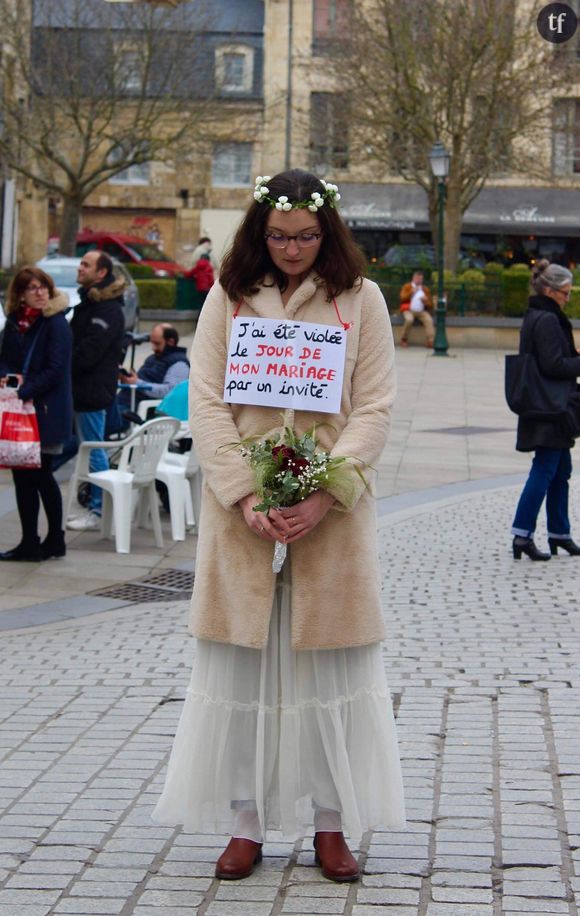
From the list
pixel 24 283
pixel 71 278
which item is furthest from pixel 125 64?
pixel 24 283

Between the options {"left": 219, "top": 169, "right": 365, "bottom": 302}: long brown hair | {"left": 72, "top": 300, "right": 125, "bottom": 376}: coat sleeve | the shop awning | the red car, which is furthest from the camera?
the shop awning

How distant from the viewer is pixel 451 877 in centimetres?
436

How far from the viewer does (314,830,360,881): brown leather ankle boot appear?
14.1 ft

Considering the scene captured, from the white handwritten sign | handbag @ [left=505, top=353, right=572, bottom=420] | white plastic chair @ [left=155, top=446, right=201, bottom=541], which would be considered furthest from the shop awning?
the white handwritten sign

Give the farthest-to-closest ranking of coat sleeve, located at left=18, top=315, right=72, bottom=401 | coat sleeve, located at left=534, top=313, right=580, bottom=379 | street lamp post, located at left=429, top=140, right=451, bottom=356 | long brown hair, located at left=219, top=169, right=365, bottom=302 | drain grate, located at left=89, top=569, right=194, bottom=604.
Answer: street lamp post, located at left=429, top=140, right=451, bottom=356, coat sleeve, located at left=534, top=313, right=580, bottom=379, coat sleeve, located at left=18, top=315, right=72, bottom=401, drain grate, located at left=89, top=569, right=194, bottom=604, long brown hair, located at left=219, top=169, right=365, bottom=302

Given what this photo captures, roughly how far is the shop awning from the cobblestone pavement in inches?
1758

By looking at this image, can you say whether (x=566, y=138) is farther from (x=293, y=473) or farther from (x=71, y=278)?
(x=293, y=473)

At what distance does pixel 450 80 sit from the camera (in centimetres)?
3541

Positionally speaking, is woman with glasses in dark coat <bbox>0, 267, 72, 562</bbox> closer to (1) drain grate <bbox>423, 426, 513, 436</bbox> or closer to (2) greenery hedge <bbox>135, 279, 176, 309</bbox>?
(1) drain grate <bbox>423, 426, 513, 436</bbox>

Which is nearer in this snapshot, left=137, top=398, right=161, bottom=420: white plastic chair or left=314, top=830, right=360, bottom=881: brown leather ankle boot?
left=314, top=830, right=360, bottom=881: brown leather ankle boot

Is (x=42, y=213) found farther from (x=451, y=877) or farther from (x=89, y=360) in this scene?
(x=451, y=877)

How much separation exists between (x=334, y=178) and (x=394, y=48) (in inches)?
669

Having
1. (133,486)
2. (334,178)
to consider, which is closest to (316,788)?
(133,486)

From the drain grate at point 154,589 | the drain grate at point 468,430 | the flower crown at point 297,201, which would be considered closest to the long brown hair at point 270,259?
the flower crown at point 297,201
